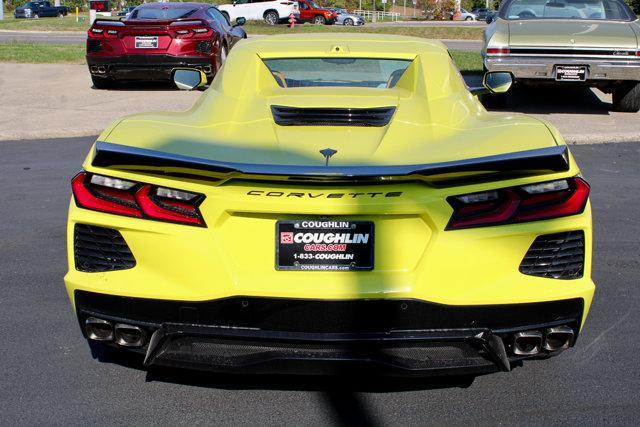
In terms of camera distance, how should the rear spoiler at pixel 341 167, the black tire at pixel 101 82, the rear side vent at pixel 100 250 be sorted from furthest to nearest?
the black tire at pixel 101 82 < the rear side vent at pixel 100 250 < the rear spoiler at pixel 341 167

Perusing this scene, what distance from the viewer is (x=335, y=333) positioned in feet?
10.6

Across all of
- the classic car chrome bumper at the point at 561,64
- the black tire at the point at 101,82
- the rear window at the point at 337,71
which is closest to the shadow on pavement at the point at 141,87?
the black tire at the point at 101,82

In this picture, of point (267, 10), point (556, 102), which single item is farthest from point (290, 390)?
point (267, 10)

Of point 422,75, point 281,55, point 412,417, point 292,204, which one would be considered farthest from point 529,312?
point 281,55

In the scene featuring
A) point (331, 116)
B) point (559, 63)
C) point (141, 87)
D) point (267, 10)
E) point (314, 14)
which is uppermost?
point (331, 116)

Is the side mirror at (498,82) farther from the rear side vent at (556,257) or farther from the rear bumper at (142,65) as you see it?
the rear bumper at (142,65)

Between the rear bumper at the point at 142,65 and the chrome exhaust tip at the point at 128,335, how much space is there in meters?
10.6

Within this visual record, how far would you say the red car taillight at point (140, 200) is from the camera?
3275 millimetres

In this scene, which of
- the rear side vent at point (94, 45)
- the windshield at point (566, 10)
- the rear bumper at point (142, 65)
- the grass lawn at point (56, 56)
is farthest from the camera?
the grass lawn at point (56, 56)

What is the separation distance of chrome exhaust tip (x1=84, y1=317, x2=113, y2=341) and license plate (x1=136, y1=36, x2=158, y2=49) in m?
10.8

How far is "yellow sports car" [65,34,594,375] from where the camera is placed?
3.19m

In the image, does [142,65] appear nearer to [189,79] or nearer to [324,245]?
[189,79]

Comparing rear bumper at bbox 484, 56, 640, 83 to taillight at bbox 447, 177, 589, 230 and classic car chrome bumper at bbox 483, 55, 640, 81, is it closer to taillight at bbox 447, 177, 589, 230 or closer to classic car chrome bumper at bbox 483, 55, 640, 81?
classic car chrome bumper at bbox 483, 55, 640, 81

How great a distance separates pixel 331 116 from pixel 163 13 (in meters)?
11.9
